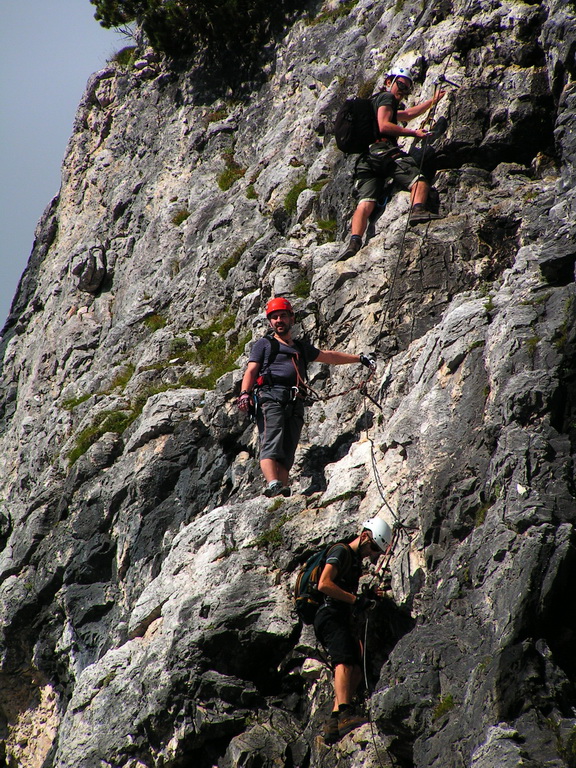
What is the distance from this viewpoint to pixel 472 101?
1238 cm

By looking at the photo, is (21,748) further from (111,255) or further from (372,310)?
(111,255)

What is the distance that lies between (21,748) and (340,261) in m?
11.5

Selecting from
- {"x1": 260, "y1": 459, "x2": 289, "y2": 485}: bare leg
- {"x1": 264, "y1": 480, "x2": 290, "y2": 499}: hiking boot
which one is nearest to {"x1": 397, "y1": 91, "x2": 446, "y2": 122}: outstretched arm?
{"x1": 260, "y1": 459, "x2": 289, "y2": 485}: bare leg

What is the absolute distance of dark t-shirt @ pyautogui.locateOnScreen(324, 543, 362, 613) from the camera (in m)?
7.19

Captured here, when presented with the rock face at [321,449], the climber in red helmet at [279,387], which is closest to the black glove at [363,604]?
the rock face at [321,449]

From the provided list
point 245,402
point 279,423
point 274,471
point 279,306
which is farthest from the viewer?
point 279,306

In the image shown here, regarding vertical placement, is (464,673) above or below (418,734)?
above

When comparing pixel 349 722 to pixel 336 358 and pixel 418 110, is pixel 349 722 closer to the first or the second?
pixel 336 358

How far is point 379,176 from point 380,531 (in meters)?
7.77

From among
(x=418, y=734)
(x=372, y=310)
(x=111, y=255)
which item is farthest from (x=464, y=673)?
(x=111, y=255)

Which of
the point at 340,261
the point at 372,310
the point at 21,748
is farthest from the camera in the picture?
the point at 21,748

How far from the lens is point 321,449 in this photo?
34.1 ft

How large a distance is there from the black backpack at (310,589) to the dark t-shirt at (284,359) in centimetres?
347

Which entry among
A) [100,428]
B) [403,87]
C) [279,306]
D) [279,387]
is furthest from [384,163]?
[100,428]
